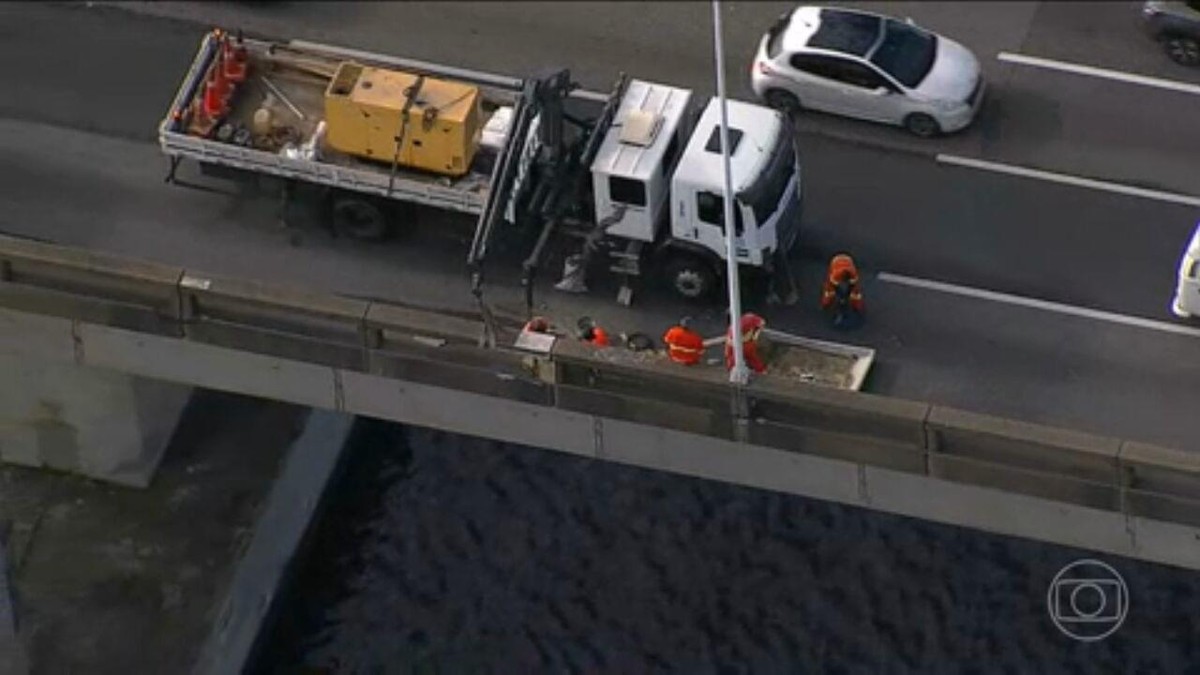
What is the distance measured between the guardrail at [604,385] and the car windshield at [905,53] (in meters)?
7.94

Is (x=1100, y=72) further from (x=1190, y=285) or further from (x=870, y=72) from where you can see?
(x=1190, y=285)

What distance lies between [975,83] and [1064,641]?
923 centimetres

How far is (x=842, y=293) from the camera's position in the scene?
38.7 m

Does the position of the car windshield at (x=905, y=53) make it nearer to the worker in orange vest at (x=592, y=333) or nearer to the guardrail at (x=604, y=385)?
the worker in orange vest at (x=592, y=333)

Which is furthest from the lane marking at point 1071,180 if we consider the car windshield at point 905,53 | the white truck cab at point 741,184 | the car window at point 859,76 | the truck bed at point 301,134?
the truck bed at point 301,134

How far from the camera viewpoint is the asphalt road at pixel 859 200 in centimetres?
3859

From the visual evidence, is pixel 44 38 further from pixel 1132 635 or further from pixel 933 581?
pixel 1132 635

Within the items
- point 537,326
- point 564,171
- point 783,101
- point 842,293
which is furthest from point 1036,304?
point 537,326

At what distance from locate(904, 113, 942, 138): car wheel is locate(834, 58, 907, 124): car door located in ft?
0.54

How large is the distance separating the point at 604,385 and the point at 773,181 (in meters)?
4.31

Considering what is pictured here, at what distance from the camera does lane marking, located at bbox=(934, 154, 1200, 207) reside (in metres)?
41.5

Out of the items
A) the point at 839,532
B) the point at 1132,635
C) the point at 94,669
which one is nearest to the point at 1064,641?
the point at 1132,635

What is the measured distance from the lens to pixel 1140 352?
38719 millimetres

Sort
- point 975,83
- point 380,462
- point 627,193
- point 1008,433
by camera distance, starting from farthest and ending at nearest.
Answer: point 380,462, point 975,83, point 627,193, point 1008,433
